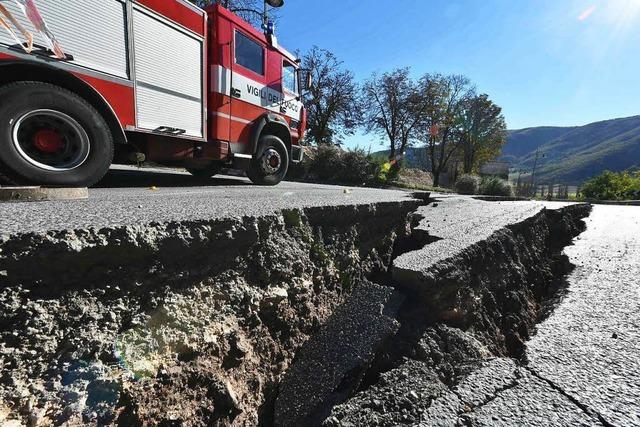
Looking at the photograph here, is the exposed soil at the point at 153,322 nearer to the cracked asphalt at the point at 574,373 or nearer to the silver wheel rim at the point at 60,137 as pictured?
the cracked asphalt at the point at 574,373

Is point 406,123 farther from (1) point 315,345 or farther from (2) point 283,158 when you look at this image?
(1) point 315,345

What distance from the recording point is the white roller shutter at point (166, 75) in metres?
3.83

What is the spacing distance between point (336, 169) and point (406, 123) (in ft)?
46.1

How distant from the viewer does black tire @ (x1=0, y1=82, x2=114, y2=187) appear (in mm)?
2715

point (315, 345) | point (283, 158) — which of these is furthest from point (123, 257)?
point (283, 158)

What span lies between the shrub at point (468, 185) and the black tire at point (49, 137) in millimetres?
18905

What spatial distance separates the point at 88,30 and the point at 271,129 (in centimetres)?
313

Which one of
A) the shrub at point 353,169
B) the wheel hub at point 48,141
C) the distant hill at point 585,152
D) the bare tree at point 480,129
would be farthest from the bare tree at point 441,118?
the distant hill at point 585,152

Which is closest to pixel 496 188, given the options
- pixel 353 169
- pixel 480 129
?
pixel 353 169

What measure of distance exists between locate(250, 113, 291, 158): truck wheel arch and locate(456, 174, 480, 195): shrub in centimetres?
1544

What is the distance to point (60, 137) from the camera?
3.07 metres

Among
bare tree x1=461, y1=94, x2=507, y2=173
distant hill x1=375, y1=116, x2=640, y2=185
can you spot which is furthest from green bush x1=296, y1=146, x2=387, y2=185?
distant hill x1=375, y1=116, x2=640, y2=185

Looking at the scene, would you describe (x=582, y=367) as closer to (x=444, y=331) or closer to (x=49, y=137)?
(x=444, y=331)

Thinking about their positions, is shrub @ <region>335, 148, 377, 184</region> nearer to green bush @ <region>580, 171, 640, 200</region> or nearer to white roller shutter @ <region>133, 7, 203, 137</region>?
white roller shutter @ <region>133, 7, 203, 137</region>
